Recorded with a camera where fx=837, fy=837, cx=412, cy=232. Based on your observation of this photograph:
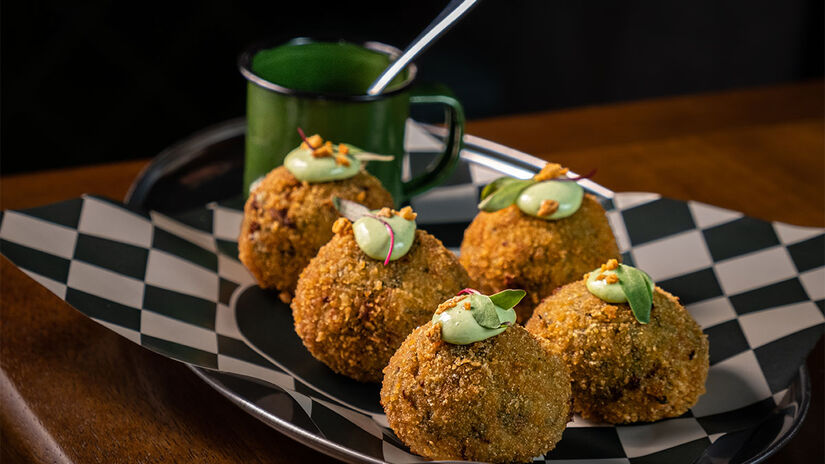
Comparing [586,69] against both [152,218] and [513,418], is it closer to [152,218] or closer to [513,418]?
[152,218]

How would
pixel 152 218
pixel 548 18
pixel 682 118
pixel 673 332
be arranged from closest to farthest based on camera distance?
pixel 673 332 → pixel 152 218 → pixel 682 118 → pixel 548 18

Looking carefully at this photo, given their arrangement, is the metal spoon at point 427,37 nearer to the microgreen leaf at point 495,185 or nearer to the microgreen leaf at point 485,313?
the microgreen leaf at point 495,185

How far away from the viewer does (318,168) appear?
1333 millimetres

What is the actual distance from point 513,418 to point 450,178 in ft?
2.73

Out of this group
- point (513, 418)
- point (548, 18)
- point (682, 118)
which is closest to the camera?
point (513, 418)

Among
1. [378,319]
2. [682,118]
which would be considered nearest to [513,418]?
[378,319]

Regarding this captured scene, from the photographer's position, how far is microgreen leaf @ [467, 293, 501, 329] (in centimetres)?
97

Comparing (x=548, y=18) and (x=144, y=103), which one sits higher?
(x=548, y=18)

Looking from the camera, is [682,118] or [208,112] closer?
[682,118]

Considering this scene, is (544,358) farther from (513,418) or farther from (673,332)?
(673,332)

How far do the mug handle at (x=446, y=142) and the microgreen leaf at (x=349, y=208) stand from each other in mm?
315

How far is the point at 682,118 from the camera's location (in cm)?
229

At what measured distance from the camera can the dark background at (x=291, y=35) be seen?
2.75m

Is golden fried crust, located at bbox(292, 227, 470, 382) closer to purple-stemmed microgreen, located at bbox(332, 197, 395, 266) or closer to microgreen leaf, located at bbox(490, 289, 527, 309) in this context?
purple-stemmed microgreen, located at bbox(332, 197, 395, 266)
